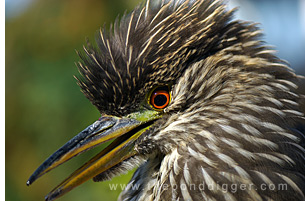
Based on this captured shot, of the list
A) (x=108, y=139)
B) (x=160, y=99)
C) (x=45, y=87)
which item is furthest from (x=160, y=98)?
(x=45, y=87)

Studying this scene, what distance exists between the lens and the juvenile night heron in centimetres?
225

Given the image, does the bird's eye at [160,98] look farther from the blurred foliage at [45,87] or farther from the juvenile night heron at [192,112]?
the blurred foliage at [45,87]

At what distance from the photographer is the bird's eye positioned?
7.83 feet

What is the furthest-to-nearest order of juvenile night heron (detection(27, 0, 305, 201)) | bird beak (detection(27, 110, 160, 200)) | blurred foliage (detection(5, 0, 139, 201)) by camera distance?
blurred foliage (detection(5, 0, 139, 201)) → bird beak (detection(27, 110, 160, 200)) → juvenile night heron (detection(27, 0, 305, 201))

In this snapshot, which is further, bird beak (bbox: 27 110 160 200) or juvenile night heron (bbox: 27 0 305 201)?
bird beak (bbox: 27 110 160 200)

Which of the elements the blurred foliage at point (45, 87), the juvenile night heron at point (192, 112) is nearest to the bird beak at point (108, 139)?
the juvenile night heron at point (192, 112)

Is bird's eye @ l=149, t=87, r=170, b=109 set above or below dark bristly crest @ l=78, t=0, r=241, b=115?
below

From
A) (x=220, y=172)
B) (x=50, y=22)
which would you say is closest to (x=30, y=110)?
(x=50, y=22)

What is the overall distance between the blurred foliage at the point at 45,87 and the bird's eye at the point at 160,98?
3.32 metres

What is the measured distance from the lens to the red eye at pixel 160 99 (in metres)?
2.39

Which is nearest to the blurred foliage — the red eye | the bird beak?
the bird beak

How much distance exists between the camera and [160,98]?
239 centimetres

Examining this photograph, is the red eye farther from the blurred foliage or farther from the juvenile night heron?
the blurred foliage

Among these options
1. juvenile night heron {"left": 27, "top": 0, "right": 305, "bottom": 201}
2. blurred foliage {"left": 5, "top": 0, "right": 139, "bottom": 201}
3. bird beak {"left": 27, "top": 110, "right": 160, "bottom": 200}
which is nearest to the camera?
juvenile night heron {"left": 27, "top": 0, "right": 305, "bottom": 201}
